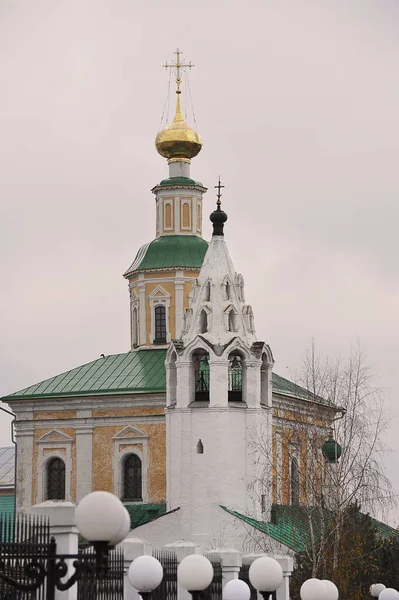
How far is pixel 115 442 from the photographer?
142ft

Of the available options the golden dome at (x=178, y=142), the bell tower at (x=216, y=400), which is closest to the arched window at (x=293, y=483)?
the bell tower at (x=216, y=400)

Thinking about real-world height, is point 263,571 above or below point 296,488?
below

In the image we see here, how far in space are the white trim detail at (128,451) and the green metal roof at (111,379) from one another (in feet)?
4.02

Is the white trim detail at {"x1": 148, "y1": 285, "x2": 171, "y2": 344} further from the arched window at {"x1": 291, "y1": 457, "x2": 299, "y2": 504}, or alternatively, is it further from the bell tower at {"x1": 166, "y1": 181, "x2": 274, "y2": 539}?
the bell tower at {"x1": 166, "y1": 181, "x2": 274, "y2": 539}

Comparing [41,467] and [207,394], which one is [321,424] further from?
[41,467]

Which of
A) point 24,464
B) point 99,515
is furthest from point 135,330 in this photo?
point 99,515

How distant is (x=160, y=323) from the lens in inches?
1822

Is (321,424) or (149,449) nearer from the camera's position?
(321,424)

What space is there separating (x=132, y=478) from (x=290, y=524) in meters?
6.73

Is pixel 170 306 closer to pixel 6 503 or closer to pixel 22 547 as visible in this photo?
pixel 6 503

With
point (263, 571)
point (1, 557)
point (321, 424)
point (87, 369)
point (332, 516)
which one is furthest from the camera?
point (87, 369)

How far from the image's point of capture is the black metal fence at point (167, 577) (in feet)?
69.3

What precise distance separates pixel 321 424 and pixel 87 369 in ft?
38.1

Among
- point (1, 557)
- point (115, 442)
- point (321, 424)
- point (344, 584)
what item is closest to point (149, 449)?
point (115, 442)
